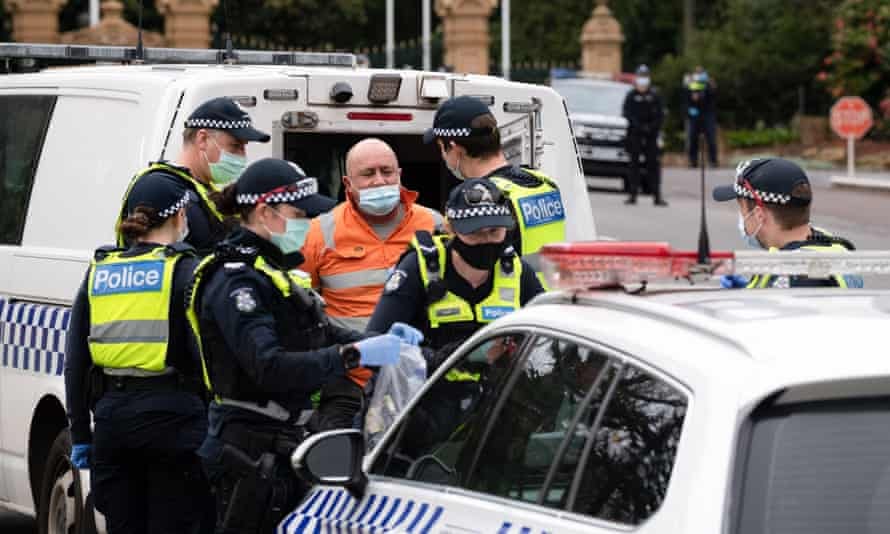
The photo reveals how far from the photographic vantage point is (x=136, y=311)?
7.01m

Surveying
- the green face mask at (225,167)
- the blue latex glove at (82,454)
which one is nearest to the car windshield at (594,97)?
the green face mask at (225,167)

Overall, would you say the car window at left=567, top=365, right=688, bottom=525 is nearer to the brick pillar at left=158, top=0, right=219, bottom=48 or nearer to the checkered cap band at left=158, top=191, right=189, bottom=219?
the checkered cap band at left=158, top=191, right=189, bottom=219

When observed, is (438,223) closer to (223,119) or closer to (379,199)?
(379,199)

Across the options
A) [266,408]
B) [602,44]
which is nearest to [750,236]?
[266,408]

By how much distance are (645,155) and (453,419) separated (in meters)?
25.5

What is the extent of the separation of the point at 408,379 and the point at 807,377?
3076 mm

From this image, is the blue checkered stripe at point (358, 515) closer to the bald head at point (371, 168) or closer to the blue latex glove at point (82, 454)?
the blue latex glove at point (82, 454)

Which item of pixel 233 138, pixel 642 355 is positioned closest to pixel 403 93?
pixel 233 138

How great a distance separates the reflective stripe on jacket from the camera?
23.0 ft

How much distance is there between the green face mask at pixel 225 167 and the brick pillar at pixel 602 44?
42.1m

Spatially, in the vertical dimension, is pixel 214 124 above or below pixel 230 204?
above

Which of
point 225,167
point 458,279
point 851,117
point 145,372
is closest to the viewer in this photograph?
point 458,279

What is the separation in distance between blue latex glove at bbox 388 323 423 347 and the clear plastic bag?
23mm

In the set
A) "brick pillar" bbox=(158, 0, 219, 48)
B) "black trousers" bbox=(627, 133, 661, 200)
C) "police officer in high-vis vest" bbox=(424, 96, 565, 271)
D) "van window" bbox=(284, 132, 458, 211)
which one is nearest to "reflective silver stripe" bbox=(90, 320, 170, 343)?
"police officer in high-vis vest" bbox=(424, 96, 565, 271)
